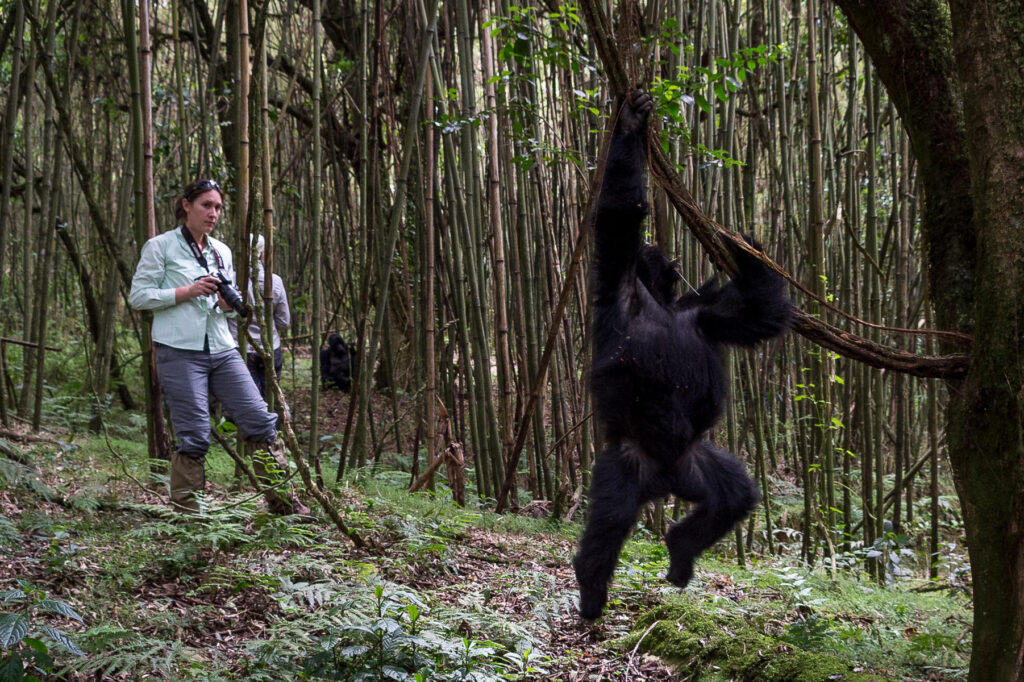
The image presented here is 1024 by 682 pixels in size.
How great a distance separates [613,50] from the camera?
2318 millimetres

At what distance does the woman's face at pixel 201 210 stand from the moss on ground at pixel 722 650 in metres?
3.06

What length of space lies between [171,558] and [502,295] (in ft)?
8.38

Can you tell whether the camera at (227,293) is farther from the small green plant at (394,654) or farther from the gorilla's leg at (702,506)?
the gorilla's leg at (702,506)

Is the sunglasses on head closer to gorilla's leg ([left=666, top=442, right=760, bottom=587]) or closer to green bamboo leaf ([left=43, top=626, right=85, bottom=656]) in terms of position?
green bamboo leaf ([left=43, top=626, right=85, bottom=656])

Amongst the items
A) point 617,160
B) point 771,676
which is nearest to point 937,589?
point 771,676

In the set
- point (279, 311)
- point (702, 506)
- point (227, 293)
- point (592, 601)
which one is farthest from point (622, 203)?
point (279, 311)

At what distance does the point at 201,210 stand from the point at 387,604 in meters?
2.50

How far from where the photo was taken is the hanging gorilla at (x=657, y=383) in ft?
9.78

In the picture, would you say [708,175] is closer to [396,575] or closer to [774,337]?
[774,337]

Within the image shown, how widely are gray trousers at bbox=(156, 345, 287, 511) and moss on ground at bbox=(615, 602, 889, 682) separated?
2.11 metres

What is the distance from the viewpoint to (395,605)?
309 centimetres

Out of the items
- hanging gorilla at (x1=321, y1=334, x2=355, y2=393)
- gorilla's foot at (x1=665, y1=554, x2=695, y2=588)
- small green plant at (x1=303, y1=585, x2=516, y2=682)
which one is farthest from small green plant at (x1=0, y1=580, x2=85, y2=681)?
hanging gorilla at (x1=321, y1=334, x2=355, y2=393)

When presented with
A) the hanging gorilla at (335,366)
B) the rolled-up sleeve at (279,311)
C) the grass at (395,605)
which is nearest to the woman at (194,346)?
the grass at (395,605)

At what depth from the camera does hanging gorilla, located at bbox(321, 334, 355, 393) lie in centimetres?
1098
